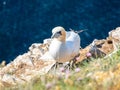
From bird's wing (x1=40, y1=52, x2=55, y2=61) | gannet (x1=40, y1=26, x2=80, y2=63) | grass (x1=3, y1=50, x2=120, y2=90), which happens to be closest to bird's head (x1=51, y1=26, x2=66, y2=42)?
gannet (x1=40, y1=26, x2=80, y2=63)

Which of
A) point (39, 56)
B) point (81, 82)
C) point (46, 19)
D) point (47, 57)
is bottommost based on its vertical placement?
point (81, 82)

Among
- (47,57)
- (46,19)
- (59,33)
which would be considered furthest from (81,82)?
(46,19)

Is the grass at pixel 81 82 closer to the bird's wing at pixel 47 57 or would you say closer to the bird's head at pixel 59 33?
the bird's head at pixel 59 33

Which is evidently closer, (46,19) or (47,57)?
(47,57)

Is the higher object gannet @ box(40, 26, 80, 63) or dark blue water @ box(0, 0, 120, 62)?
dark blue water @ box(0, 0, 120, 62)

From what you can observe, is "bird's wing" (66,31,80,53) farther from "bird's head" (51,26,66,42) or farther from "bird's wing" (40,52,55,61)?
"bird's wing" (40,52,55,61)

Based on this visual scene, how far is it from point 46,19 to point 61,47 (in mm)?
14262

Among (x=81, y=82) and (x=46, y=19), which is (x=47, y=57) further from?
(x=46, y=19)

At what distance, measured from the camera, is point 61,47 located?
1259cm

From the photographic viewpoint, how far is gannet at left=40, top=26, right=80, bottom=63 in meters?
12.4

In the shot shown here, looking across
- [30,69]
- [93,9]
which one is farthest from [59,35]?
[93,9]

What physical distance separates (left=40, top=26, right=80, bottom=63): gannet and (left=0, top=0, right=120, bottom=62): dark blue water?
38.6 ft

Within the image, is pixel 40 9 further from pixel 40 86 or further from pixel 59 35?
pixel 40 86

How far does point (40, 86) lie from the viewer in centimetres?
592
